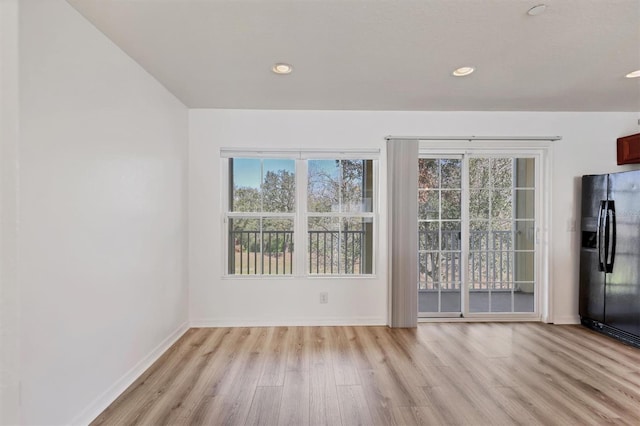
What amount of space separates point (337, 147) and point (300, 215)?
91 centimetres

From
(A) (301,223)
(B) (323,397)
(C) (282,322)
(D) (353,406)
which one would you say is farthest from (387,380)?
(A) (301,223)

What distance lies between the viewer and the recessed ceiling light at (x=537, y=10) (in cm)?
168

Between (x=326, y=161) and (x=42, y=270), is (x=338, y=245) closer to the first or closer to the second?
(x=326, y=161)

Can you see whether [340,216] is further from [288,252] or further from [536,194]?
[536,194]

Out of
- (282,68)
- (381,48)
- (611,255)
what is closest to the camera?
(381,48)

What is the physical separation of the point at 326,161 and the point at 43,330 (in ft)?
9.18

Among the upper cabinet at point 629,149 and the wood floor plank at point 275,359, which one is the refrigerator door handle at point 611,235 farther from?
the wood floor plank at point 275,359

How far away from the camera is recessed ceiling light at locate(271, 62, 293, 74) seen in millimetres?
2376

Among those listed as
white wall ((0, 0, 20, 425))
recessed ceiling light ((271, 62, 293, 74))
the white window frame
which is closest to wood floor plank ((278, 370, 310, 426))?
white wall ((0, 0, 20, 425))

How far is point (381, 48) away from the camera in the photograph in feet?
6.96

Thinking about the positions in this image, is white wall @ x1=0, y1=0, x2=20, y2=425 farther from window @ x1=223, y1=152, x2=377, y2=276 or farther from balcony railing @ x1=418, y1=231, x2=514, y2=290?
balcony railing @ x1=418, y1=231, x2=514, y2=290

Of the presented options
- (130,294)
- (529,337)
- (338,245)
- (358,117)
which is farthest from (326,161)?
(529,337)

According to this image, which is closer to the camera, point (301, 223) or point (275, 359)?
point (275, 359)

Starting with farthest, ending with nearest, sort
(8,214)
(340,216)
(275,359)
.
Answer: (340,216) → (275,359) → (8,214)
